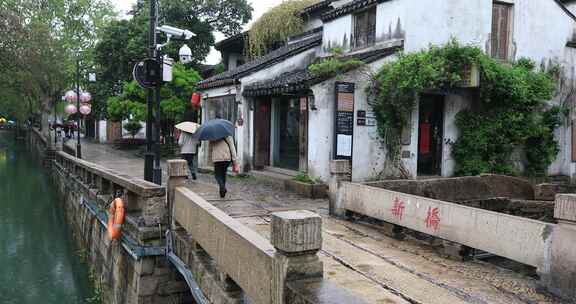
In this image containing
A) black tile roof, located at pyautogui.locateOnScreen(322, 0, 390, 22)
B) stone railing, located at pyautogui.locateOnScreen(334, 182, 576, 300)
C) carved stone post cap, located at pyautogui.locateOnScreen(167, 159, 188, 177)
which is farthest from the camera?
black tile roof, located at pyautogui.locateOnScreen(322, 0, 390, 22)

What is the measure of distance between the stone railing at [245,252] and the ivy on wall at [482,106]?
6.28 meters

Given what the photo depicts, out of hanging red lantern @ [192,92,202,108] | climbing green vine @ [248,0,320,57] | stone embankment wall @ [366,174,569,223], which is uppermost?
climbing green vine @ [248,0,320,57]

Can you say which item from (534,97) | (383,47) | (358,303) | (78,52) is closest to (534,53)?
(534,97)

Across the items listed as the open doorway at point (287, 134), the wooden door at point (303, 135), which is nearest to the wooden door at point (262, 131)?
the open doorway at point (287, 134)

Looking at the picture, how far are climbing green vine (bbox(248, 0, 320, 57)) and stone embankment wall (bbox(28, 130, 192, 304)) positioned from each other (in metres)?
8.87

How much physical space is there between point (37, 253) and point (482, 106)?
619 inches

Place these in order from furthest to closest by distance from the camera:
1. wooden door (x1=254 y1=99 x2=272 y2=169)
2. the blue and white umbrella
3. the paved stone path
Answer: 1. wooden door (x1=254 y1=99 x2=272 y2=169)
2. the blue and white umbrella
3. the paved stone path

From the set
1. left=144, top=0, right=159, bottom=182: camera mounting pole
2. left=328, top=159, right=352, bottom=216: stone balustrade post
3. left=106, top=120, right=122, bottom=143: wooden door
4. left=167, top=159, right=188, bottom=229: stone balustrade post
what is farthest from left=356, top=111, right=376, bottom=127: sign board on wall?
left=106, top=120, right=122, bottom=143: wooden door

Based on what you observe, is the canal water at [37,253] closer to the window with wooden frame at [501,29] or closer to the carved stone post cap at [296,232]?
the carved stone post cap at [296,232]

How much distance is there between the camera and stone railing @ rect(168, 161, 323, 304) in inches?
141

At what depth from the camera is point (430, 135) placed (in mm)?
13445

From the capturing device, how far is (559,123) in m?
14.0

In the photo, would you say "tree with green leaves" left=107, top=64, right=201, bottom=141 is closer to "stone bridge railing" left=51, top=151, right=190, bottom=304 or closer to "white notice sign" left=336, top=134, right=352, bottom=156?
"stone bridge railing" left=51, top=151, right=190, bottom=304

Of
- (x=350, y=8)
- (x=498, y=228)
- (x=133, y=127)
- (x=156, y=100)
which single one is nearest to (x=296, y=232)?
(x=498, y=228)
